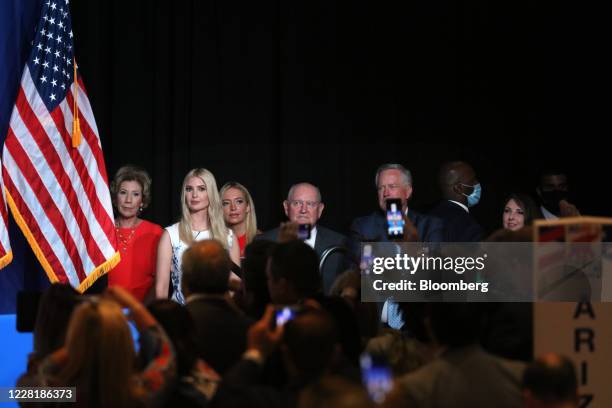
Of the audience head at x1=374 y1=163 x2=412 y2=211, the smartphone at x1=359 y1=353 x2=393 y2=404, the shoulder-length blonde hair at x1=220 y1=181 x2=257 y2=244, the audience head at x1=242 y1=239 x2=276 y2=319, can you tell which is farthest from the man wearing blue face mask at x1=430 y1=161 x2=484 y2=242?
the smartphone at x1=359 y1=353 x2=393 y2=404

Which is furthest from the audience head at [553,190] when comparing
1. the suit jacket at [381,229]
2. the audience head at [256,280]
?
the audience head at [256,280]

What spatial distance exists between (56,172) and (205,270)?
3.54 metres

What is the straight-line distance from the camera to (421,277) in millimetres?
5582

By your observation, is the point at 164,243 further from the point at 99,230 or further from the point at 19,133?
the point at 19,133

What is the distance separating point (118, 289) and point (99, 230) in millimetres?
3959

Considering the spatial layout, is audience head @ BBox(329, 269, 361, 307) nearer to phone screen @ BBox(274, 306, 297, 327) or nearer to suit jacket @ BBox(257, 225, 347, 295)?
phone screen @ BBox(274, 306, 297, 327)

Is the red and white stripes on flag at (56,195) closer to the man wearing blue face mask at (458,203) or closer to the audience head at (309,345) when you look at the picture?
the man wearing blue face mask at (458,203)

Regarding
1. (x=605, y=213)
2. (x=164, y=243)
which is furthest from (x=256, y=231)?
(x=605, y=213)

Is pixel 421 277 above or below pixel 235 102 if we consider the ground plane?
below

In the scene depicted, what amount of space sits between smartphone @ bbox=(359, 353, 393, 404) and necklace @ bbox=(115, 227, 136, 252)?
3.59 meters

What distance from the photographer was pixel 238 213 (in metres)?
7.18

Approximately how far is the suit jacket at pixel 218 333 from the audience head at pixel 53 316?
501mm

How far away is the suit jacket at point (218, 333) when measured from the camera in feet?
12.4

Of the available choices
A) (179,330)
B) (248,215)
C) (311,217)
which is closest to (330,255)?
(311,217)
